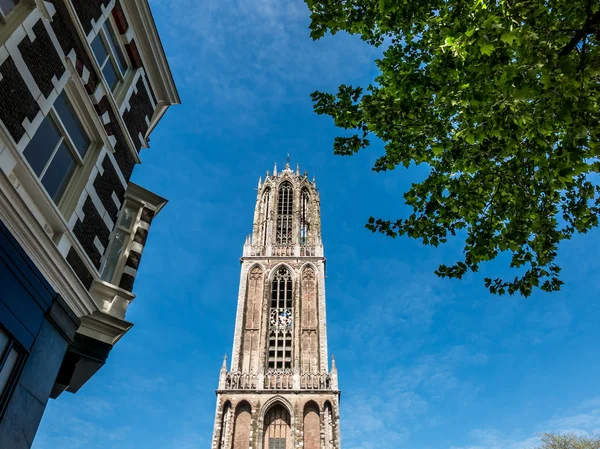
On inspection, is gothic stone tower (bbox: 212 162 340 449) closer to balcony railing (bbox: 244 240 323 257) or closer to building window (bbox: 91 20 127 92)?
balcony railing (bbox: 244 240 323 257)

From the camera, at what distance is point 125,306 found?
859 centimetres

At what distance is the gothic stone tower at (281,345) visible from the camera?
116 feet

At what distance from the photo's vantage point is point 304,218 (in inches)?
2019

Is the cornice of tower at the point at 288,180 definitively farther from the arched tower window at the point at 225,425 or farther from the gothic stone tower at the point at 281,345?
the arched tower window at the point at 225,425

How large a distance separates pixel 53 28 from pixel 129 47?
9.30 feet

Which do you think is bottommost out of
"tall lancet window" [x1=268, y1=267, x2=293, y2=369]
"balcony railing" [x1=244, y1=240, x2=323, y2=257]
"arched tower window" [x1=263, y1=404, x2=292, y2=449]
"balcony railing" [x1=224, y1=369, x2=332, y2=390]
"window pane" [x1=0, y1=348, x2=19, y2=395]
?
"window pane" [x1=0, y1=348, x2=19, y2=395]

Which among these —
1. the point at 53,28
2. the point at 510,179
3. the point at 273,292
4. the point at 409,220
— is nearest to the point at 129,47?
the point at 53,28

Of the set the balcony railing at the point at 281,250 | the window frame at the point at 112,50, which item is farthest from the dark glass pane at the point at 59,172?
the balcony railing at the point at 281,250

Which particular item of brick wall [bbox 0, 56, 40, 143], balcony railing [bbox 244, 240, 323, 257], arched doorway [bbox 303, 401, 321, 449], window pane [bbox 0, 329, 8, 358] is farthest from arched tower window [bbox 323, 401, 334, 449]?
brick wall [bbox 0, 56, 40, 143]

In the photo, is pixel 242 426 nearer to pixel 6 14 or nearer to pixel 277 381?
pixel 277 381

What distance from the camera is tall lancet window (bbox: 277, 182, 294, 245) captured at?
49344mm

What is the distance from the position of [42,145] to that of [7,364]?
11.1ft

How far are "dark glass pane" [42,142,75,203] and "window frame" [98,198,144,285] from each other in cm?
164

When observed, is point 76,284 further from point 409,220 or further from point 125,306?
point 409,220
